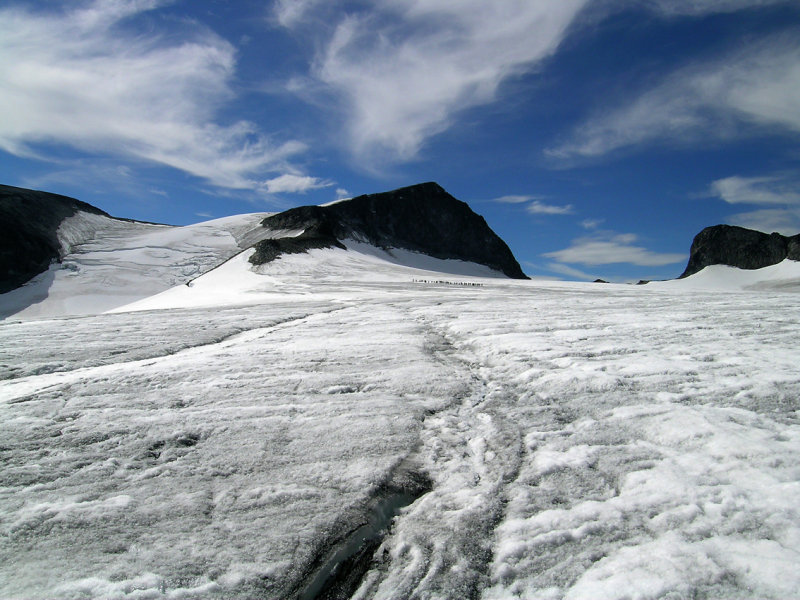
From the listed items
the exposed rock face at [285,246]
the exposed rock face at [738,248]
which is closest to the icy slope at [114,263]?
the exposed rock face at [285,246]

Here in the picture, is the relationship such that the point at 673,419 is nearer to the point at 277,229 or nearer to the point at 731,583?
the point at 731,583

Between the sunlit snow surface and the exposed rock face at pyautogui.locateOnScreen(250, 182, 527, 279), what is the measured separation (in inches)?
2386

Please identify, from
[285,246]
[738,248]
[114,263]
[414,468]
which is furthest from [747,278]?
[414,468]

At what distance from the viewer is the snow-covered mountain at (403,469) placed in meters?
2.92

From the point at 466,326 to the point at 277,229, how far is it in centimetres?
5608

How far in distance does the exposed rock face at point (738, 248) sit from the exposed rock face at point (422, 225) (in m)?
41.1

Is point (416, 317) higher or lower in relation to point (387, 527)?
higher

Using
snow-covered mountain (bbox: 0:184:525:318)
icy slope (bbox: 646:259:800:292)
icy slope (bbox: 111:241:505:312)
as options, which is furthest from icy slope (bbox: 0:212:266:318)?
icy slope (bbox: 646:259:800:292)

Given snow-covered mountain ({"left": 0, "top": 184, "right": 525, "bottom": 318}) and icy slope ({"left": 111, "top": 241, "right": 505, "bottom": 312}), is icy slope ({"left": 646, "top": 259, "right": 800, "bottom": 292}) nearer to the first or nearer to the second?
snow-covered mountain ({"left": 0, "top": 184, "right": 525, "bottom": 318})

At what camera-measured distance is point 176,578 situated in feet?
9.47

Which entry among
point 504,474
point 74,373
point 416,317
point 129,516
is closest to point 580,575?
point 504,474

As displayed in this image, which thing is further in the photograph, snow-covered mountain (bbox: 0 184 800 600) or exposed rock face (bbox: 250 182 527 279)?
exposed rock face (bbox: 250 182 527 279)

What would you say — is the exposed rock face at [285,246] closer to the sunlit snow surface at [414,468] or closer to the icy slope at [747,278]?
the sunlit snow surface at [414,468]

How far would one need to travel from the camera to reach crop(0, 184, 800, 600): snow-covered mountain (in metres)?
2.92
